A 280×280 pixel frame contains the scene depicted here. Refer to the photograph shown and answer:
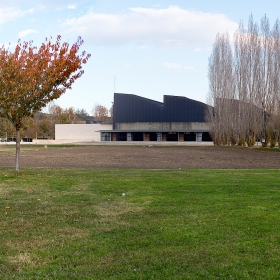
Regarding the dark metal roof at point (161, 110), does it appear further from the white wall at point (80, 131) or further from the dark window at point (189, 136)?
the white wall at point (80, 131)

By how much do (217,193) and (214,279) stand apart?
569 centimetres

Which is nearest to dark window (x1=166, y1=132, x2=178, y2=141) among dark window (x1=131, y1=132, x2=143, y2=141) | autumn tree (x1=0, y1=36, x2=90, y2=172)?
dark window (x1=131, y1=132, x2=143, y2=141)

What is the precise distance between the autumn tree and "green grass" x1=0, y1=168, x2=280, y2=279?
4418mm

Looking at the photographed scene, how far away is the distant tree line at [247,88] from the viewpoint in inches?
1745

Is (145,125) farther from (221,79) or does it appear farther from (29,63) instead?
(29,63)

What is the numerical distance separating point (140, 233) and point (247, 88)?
44.8 metres

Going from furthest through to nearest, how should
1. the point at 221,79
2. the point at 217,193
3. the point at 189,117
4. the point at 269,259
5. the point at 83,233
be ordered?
the point at 189,117
the point at 221,79
the point at 217,193
the point at 83,233
the point at 269,259

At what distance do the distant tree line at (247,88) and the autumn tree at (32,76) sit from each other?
106 feet

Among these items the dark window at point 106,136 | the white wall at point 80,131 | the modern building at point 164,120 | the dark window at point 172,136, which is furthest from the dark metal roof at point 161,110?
the white wall at point 80,131

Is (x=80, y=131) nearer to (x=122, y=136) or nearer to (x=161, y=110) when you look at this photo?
(x=122, y=136)

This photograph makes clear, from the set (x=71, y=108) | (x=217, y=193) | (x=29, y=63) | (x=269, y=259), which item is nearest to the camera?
(x=269, y=259)

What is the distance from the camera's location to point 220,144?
60.0 metres

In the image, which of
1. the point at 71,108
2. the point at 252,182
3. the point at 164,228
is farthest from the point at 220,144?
the point at 71,108

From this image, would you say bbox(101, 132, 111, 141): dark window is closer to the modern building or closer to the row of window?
the row of window
